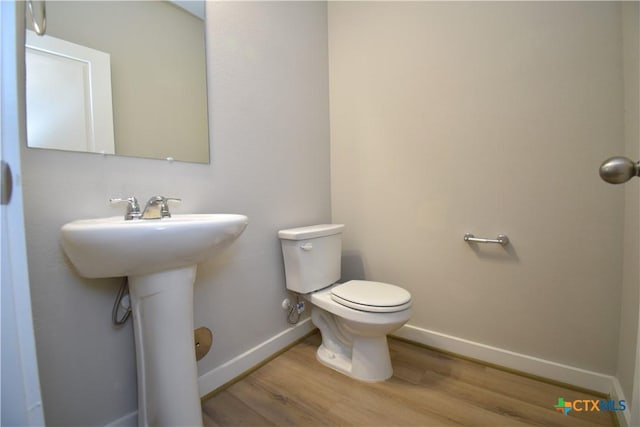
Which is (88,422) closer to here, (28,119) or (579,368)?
(28,119)

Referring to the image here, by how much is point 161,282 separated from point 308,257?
0.75 meters

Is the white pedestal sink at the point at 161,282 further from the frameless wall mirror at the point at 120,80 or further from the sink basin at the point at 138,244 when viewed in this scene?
the frameless wall mirror at the point at 120,80

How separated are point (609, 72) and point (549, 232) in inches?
27.2

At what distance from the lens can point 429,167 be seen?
1.50 meters

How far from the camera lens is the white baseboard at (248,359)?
119 centimetres

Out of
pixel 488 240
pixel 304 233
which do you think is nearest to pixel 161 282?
pixel 304 233

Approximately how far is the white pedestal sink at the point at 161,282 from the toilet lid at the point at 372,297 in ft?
2.11

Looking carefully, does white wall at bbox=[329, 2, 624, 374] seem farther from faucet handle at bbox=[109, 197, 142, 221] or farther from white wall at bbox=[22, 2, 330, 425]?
faucet handle at bbox=[109, 197, 142, 221]

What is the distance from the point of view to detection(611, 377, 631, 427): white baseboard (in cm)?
95

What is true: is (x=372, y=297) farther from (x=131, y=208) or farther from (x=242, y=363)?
(x=131, y=208)

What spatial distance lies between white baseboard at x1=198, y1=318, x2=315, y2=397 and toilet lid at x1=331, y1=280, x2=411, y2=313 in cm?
47

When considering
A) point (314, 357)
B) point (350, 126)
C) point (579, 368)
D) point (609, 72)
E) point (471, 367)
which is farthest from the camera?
point (350, 126)

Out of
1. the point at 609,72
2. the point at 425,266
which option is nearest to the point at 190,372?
the point at 425,266

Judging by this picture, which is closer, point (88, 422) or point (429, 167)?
point (88, 422)
